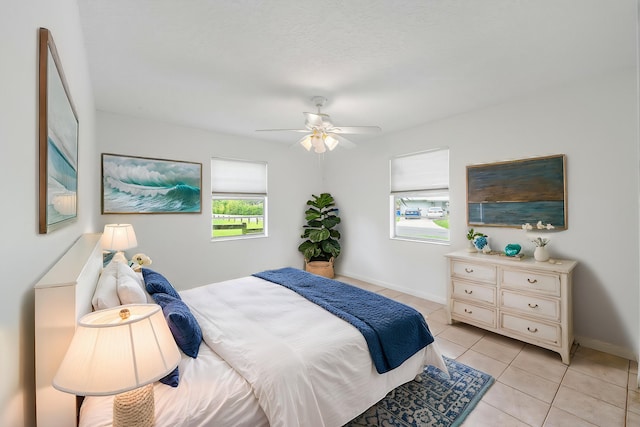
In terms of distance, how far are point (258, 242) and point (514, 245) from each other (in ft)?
11.7

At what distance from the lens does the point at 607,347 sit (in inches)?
99.4

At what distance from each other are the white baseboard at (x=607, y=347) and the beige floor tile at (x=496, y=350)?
62 centimetres

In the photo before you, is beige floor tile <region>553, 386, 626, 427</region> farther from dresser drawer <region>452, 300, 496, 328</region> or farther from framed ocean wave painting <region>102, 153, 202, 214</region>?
framed ocean wave painting <region>102, 153, 202, 214</region>

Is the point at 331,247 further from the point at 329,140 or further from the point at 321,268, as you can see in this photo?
the point at 329,140

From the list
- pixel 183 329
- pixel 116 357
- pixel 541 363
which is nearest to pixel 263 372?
pixel 183 329

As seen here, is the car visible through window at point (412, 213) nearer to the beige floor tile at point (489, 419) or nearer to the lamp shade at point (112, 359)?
the beige floor tile at point (489, 419)

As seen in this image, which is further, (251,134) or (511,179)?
(251,134)

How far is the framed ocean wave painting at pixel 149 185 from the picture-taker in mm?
3426

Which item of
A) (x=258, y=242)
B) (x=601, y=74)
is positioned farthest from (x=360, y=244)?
(x=601, y=74)

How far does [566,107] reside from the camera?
8.90 ft

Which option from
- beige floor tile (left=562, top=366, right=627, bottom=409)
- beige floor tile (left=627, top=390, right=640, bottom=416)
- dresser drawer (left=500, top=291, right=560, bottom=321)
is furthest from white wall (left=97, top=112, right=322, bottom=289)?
beige floor tile (left=627, top=390, right=640, bottom=416)

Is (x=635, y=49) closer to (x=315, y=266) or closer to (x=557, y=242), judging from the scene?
(x=557, y=242)

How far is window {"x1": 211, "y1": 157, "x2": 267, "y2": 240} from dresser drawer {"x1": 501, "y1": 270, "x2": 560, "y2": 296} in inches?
138

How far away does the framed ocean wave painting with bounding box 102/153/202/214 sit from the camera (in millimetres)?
3426
